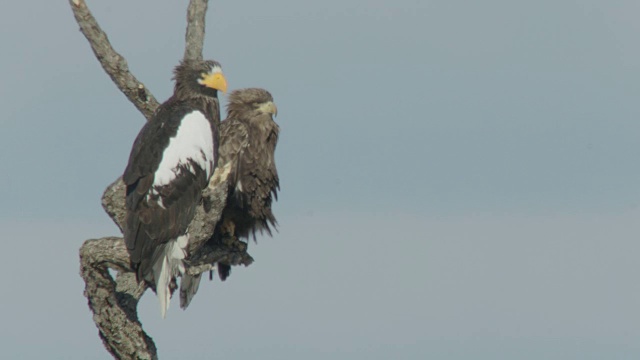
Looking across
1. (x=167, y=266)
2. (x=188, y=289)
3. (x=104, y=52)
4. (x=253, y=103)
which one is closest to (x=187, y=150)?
(x=167, y=266)

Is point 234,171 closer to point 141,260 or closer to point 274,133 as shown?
point 274,133

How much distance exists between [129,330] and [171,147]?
1.53 m

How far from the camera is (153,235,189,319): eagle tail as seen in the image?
10.8 metres

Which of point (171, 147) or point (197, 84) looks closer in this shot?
point (171, 147)

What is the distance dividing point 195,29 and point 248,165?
1.21m

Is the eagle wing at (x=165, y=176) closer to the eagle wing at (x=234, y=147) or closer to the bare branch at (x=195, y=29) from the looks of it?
the eagle wing at (x=234, y=147)

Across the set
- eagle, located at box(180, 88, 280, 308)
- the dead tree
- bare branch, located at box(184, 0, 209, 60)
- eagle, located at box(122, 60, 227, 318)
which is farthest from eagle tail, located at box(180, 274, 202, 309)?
bare branch, located at box(184, 0, 209, 60)

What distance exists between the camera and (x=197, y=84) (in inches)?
465

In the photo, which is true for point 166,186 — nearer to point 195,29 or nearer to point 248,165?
point 248,165

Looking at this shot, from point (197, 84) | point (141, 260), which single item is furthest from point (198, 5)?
point (141, 260)

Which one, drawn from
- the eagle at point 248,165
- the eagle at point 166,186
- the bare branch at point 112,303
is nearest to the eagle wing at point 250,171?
the eagle at point 248,165

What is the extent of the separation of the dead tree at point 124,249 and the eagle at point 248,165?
0.56 ft

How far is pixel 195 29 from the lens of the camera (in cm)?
1180

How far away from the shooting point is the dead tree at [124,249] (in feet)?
32.7
